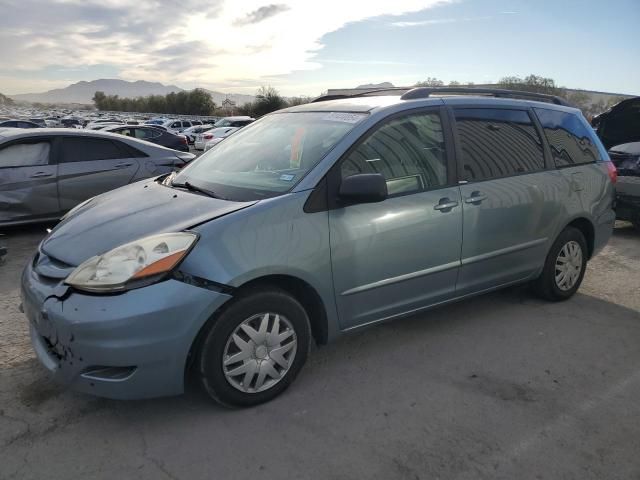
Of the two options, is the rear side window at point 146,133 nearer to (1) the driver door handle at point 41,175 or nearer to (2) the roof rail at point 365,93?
(1) the driver door handle at point 41,175

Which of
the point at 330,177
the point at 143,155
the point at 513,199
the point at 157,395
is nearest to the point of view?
the point at 157,395

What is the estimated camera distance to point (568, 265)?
457 cm

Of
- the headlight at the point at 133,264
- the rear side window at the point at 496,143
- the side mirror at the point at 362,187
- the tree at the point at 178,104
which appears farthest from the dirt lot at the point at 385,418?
the tree at the point at 178,104

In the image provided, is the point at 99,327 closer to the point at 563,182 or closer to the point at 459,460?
the point at 459,460

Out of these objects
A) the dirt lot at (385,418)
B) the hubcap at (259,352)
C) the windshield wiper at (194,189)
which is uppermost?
the windshield wiper at (194,189)

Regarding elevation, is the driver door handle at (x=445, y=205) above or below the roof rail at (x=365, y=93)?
below

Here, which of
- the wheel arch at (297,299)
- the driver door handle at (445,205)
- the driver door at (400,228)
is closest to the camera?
the wheel arch at (297,299)

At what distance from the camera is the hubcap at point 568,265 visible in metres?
4.52

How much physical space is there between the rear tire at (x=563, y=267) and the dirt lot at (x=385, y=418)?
611 mm

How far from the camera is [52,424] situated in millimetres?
2748

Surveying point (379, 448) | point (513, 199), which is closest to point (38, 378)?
point (379, 448)

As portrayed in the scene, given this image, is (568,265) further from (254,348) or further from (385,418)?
(254,348)

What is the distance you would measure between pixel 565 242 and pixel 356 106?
2266 mm

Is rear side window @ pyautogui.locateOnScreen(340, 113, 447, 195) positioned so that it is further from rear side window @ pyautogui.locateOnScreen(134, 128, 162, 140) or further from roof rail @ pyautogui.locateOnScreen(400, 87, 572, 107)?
rear side window @ pyautogui.locateOnScreen(134, 128, 162, 140)
